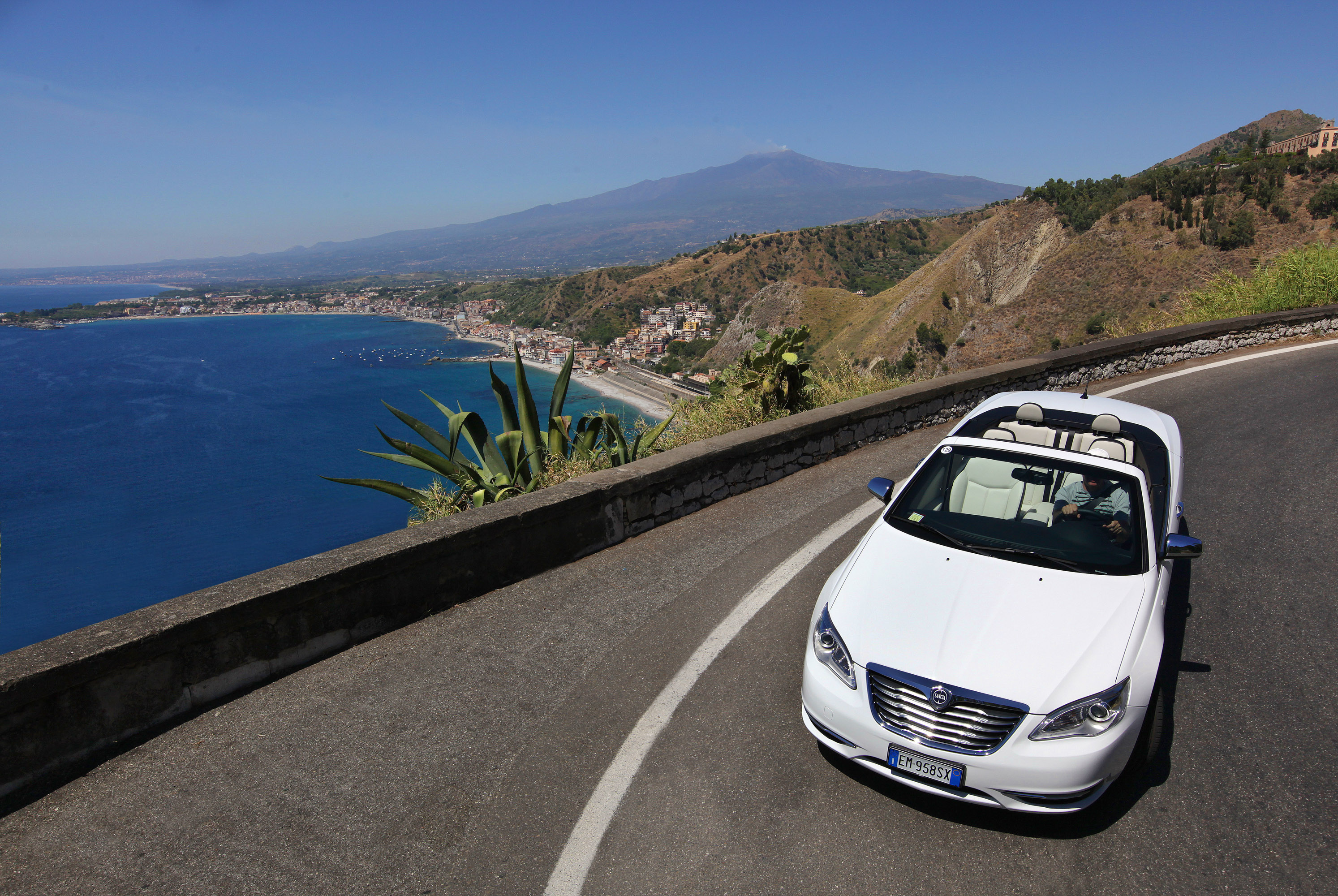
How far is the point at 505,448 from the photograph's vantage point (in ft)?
21.0

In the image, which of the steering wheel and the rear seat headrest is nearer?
the steering wheel

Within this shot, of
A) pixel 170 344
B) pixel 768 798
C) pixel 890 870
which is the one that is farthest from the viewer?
pixel 170 344

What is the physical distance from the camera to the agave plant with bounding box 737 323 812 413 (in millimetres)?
8344

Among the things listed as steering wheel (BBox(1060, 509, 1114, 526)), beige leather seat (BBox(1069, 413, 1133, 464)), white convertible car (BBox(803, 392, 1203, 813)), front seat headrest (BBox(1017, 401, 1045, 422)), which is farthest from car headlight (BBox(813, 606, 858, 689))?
front seat headrest (BBox(1017, 401, 1045, 422))

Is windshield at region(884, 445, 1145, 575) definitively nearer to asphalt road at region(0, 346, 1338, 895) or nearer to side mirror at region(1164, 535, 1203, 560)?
side mirror at region(1164, 535, 1203, 560)

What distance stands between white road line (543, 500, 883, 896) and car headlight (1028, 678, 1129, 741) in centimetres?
163

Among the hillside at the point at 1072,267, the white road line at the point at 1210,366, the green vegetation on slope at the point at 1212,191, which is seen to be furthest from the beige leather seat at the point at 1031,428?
the green vegetation on slope at the point at 1212,191

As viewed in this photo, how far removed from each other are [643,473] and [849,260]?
116 meters

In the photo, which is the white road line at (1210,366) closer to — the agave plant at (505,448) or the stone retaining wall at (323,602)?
the stone retaining wall at (323,602)

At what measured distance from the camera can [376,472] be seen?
43656mm

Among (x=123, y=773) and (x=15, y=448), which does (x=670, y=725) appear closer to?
(x=123, y=773)

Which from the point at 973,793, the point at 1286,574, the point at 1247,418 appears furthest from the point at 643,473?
the point at 1247,418

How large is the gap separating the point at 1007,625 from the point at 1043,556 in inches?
22.8

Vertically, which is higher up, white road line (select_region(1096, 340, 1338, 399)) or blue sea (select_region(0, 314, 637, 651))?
white road line (select_region(1096, 340, 1338, 399))
